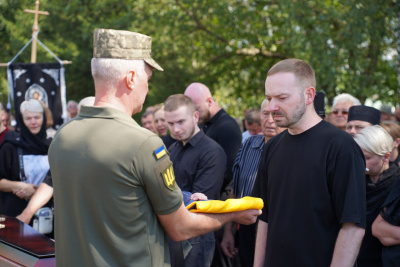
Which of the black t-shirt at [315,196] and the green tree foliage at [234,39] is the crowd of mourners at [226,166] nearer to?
the black t-shirt at [315,196]

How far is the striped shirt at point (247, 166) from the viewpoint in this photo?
15.2ft

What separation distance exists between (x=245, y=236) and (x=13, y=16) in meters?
15.6

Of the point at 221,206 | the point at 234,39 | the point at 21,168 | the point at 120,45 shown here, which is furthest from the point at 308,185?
the point at 234,39

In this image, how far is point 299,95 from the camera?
8.82 feet

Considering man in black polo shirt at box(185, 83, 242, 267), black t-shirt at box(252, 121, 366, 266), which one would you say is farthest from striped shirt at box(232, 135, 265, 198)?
black t-shirt at box(252, 121, 366, 266)

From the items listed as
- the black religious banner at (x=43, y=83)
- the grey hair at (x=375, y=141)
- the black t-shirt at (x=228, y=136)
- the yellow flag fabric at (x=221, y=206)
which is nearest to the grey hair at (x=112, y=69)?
the yellow flag fabric at (x=221, y=206)

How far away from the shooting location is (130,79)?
2.20 m

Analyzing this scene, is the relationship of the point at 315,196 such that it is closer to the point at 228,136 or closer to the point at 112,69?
the point at 112,69

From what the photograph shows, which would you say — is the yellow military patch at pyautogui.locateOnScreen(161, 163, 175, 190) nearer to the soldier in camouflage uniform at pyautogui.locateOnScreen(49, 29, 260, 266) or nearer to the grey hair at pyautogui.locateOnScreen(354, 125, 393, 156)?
the soldier in camouflage uniform at pyautogui.locateOnScreen(49, 29, 260, 266)

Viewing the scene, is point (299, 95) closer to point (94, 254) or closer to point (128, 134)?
point (128, 134)

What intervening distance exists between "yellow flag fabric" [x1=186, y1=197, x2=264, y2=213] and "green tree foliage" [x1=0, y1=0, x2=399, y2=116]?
797 centimetres

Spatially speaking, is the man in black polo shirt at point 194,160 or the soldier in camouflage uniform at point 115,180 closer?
the soldier in camouflage uniform at point 115,180

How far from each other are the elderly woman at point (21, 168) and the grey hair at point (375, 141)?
121 inches

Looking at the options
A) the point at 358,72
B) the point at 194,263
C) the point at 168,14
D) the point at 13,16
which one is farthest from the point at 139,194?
the point at 13,16
